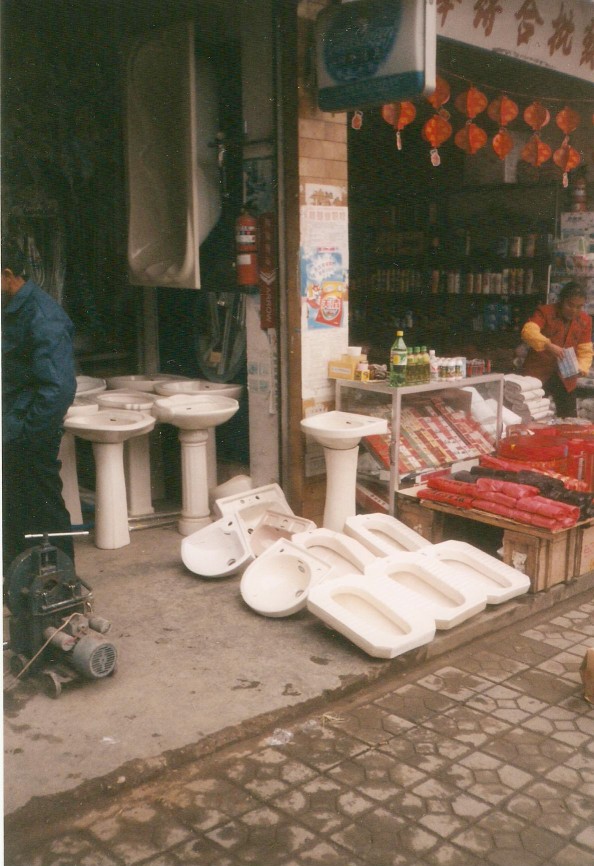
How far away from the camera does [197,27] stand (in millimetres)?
7062

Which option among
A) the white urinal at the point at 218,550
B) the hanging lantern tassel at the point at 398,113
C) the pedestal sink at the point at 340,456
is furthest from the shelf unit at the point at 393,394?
the hanging lantern tassel at the point at 398,113

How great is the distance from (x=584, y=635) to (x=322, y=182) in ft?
12.6

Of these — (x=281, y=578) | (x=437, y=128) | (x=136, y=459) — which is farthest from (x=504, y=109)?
(x=281, y=578)

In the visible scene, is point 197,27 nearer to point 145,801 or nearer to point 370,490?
point 370,490

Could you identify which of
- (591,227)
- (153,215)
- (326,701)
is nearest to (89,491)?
(153,215)

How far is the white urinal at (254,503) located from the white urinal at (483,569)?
4.20ft

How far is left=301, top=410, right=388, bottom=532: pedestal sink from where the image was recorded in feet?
21.2

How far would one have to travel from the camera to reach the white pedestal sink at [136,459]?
706 cm

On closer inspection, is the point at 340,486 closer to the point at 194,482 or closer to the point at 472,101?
the point at 194,482

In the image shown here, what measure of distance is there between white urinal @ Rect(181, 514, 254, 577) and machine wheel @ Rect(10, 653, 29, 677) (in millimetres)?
1760

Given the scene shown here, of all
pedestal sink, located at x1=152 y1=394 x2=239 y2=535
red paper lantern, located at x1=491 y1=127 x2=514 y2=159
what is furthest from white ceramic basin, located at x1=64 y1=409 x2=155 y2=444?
red paper lantern, located at x1=491 y1=127 x2=514 y2=159

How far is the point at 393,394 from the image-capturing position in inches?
265

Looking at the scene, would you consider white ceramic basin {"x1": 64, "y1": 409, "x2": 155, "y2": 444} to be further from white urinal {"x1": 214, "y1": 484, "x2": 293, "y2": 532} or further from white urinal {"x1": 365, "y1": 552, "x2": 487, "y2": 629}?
white urinal {"x1": 365, "y1": 552, "x2": 487, "y2": 629}

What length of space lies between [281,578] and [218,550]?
0.74 metres
